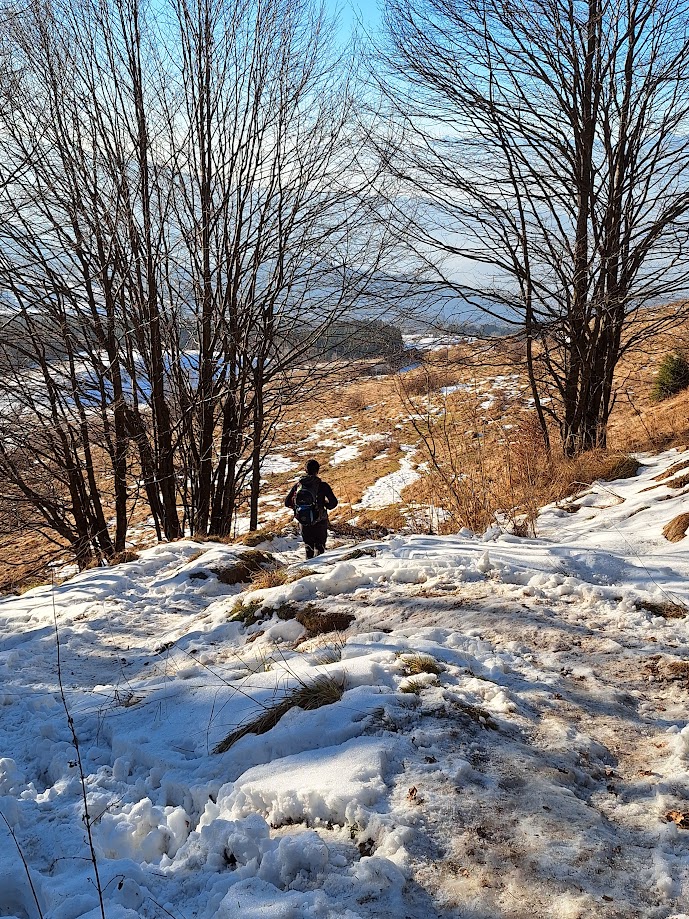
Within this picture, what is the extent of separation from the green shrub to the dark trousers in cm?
907

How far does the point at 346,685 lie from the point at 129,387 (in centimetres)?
746

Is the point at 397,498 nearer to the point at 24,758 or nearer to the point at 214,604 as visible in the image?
the point at 214,604

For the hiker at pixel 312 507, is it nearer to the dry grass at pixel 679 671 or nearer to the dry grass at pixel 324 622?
the dry grass at pixel 324 622

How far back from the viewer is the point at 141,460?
336 inches

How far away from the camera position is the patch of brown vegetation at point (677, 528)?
4207mm

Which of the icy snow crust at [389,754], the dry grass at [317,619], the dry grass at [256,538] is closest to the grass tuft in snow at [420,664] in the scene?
the icy snow crust at [389,754]

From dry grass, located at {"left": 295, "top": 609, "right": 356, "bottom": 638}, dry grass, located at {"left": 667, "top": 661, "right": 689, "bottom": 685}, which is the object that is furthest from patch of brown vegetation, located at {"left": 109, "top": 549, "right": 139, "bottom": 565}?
dry grass, located at {"left": 667, "top": 661, "right": 689, "bottom": 685}

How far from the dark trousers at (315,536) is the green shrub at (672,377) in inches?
357

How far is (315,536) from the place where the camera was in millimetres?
6691

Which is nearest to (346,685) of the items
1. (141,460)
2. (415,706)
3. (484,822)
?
(415,706)

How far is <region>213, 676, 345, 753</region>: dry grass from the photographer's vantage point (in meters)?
2.66

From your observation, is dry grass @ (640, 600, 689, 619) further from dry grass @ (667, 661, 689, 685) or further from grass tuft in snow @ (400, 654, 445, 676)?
grass tuft in snow @ (400, 654, 445, 676)

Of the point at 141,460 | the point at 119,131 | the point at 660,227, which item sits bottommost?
the point at 141,460

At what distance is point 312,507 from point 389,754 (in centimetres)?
446
